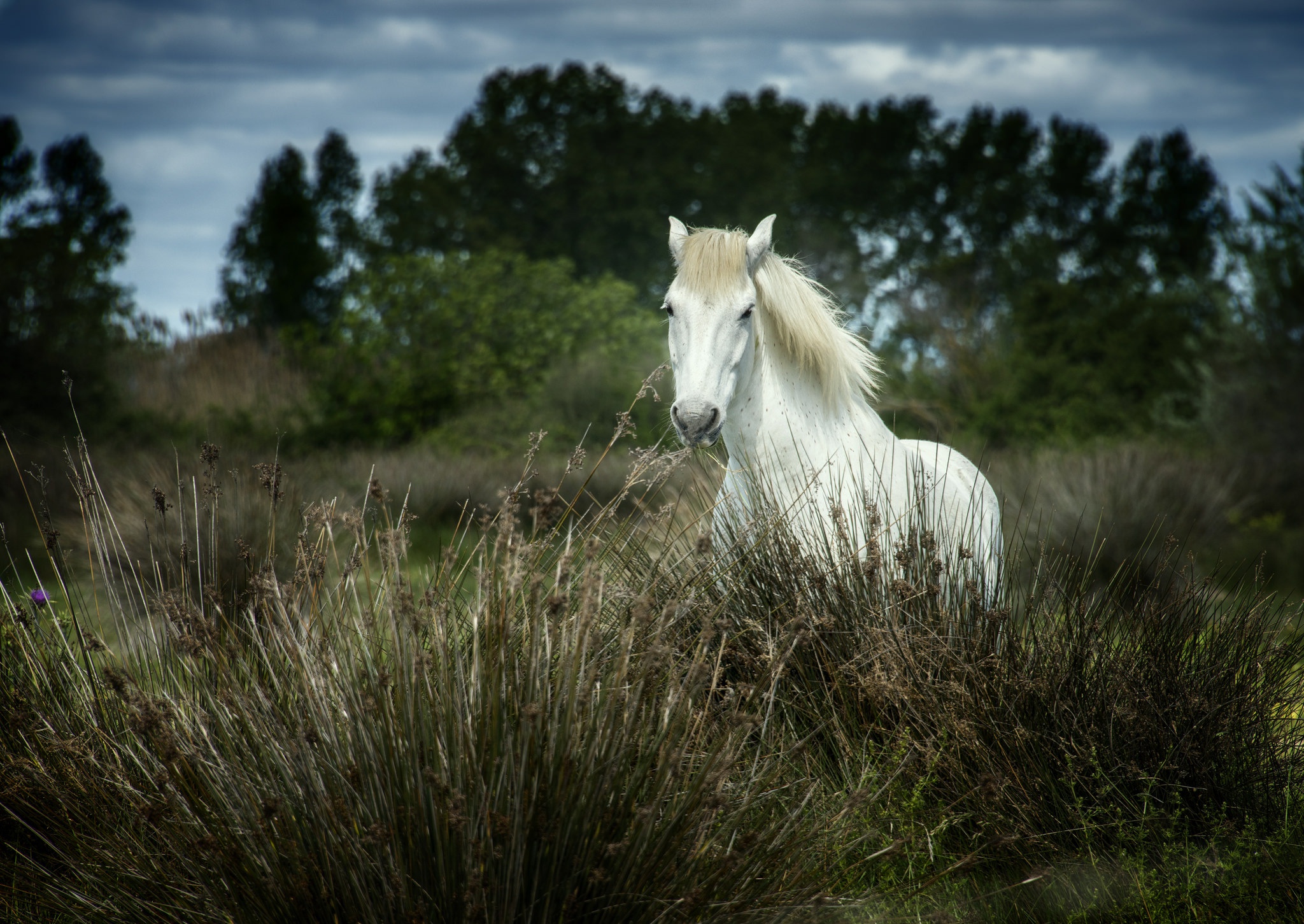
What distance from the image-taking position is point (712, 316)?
129 inches

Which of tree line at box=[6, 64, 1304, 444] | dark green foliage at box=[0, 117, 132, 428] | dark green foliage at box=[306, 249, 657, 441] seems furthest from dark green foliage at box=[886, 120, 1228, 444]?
dark green foliage at box=[0, 117, 132, 428]

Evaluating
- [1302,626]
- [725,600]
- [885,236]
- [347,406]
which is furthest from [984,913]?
[885,236]

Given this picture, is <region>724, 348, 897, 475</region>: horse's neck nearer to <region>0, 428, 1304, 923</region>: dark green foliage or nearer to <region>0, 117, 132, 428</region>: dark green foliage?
<region>0, 428, 1304, 923</region>: dark green foliage

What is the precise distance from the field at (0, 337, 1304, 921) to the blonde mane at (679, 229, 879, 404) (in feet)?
2.35

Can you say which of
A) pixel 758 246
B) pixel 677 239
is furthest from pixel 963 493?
pixel 677 239

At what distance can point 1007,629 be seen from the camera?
2.72 m

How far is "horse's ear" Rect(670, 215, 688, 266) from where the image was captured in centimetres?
350

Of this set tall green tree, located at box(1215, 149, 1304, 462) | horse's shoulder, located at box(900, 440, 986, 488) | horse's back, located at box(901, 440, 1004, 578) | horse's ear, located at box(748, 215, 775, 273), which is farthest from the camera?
tall green tree, located at box(1215, 149, 1304, 462)

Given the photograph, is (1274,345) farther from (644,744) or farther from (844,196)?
(844,196)

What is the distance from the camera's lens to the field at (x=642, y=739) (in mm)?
1990

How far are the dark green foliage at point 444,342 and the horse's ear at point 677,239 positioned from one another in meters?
9.65

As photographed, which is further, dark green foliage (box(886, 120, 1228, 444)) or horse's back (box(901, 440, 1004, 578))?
dark green foliage (box(886, 120, 1228, 444))

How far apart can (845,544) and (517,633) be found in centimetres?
108

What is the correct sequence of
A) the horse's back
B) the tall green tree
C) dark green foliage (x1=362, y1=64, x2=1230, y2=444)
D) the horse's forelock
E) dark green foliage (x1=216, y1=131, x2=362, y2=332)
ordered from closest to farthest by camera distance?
the horse's forelock < the horse's back < the tall green tree < dark green foliage (x1=362, y1=64, x2=1230, y2=444) < dark green foliage (x1=216, y1=131, x2=362, y2=332)
